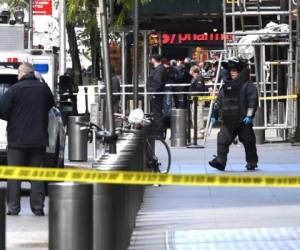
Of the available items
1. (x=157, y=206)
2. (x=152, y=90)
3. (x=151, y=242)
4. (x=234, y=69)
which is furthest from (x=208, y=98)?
(x=151, y=242)

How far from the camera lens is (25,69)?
40.5 feet

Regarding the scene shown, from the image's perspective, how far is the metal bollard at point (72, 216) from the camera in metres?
6.89

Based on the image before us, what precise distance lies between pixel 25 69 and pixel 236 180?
544 centimetres

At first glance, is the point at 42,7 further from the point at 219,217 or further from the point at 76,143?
the point at 219,217

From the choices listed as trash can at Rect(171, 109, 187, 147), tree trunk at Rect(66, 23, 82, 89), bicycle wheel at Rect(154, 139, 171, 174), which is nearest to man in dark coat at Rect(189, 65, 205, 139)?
trash can at Rect(171, 109, 187, 147)

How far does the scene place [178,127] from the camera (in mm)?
22625

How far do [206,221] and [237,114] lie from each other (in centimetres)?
547

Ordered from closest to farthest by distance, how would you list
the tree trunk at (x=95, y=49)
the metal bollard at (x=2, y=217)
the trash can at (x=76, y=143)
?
the metal bollard at (x=2, y=217)
the trash can at (x=76, y=143)
the tree trunk at (x=95, y=49)

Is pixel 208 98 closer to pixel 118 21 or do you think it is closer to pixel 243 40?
pixel 243 40

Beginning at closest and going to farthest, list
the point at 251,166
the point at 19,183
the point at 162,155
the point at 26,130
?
the point at 26,130
the point at 19,183
the point at 162,155
the point at 251,166

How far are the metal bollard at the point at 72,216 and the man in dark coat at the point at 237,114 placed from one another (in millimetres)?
10056

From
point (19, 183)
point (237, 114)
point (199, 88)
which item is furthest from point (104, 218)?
point (199, 88)

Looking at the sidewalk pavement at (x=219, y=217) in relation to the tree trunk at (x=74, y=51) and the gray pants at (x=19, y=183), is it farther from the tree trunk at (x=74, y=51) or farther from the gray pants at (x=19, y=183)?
the tree trunk at (x=74, y=51)

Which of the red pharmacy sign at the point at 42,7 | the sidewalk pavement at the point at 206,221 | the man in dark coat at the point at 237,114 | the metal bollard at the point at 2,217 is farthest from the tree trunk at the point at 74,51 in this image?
the metal bollard at the point at 2,217
